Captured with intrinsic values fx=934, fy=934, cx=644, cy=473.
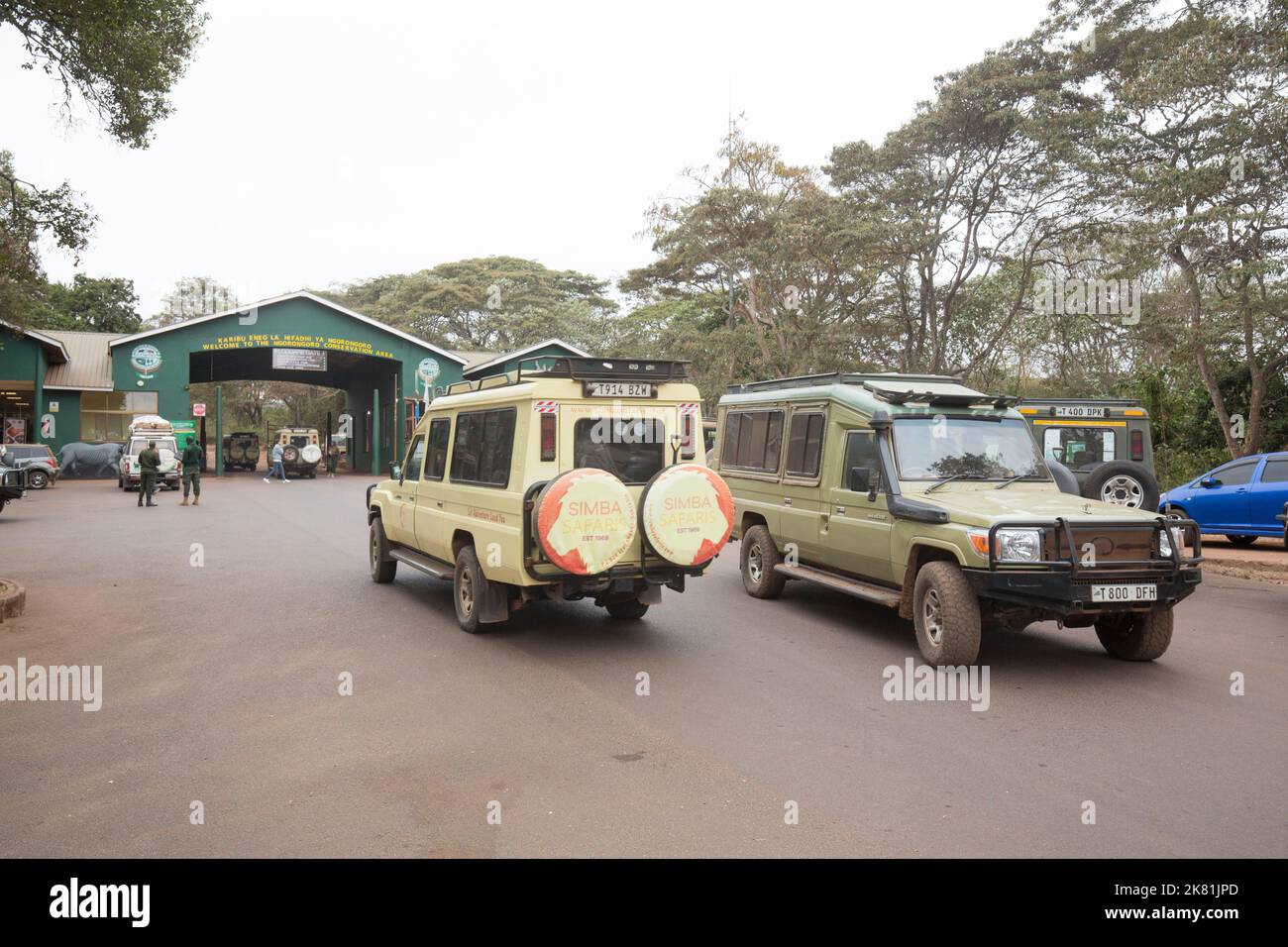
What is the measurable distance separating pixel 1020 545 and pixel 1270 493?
1000cm

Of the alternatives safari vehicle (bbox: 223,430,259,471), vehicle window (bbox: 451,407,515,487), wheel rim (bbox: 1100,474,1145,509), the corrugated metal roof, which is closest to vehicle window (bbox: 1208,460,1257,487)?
wheel rim (bbox: 1100,474,1145,509)

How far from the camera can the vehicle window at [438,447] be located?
948cm

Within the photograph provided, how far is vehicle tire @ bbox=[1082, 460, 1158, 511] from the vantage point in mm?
11836

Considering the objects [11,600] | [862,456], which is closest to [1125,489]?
[862,456]

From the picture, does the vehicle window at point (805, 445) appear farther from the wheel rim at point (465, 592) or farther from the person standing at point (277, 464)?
the person standing at point (277, 464)

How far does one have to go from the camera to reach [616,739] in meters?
5.51

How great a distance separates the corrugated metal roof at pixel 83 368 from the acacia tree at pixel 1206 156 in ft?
123

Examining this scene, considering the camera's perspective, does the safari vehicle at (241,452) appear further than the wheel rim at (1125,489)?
Yes

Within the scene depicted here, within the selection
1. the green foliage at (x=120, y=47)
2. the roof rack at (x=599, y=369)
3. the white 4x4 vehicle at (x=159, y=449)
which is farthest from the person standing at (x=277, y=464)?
the roof rack at (x=599, y=369)

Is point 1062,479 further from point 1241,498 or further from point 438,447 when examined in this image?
point 1241,498

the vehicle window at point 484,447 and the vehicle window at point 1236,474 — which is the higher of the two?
the vehicle window at point 484,447

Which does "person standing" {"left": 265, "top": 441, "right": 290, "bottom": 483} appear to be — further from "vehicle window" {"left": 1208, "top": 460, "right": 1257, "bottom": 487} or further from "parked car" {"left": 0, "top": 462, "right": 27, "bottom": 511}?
"vehicle window" {"left": 1208, "top": 460, "right": 1257, "bottom": 487}
